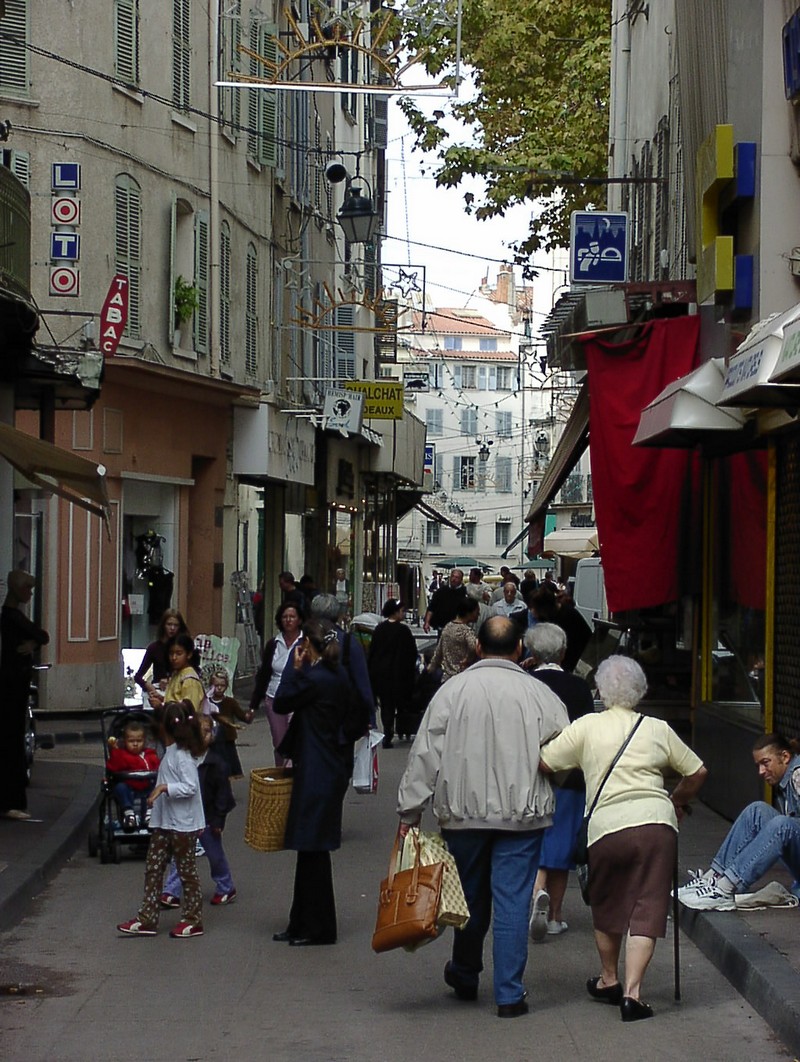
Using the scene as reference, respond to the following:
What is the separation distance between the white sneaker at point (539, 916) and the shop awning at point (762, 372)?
122 inches

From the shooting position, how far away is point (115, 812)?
39.2 feet

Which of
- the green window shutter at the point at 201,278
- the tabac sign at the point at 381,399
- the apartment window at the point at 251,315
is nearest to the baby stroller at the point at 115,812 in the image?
the green window shutter at the point at 201,278

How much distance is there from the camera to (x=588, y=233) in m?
17.9

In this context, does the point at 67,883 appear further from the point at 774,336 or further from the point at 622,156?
the point at 622,156

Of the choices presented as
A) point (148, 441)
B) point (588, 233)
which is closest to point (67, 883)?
point (588, 233)

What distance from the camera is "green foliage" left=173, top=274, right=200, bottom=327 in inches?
957

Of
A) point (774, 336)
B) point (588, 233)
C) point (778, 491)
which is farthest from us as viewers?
point (588, 233)

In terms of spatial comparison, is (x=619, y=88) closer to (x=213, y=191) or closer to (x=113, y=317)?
(x=213, y=191)

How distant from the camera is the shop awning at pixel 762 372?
970cm

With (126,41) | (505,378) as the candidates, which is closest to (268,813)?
(126,41)

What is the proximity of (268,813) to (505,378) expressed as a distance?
94748 millimetres

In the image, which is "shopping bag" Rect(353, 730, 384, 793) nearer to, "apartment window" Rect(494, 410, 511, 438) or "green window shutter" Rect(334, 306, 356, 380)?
"green window shutter" Rect(334, 306, 356, 380)

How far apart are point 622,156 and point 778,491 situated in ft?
36.9

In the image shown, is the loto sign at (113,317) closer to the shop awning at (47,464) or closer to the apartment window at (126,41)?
the apartment window at (126,41)
